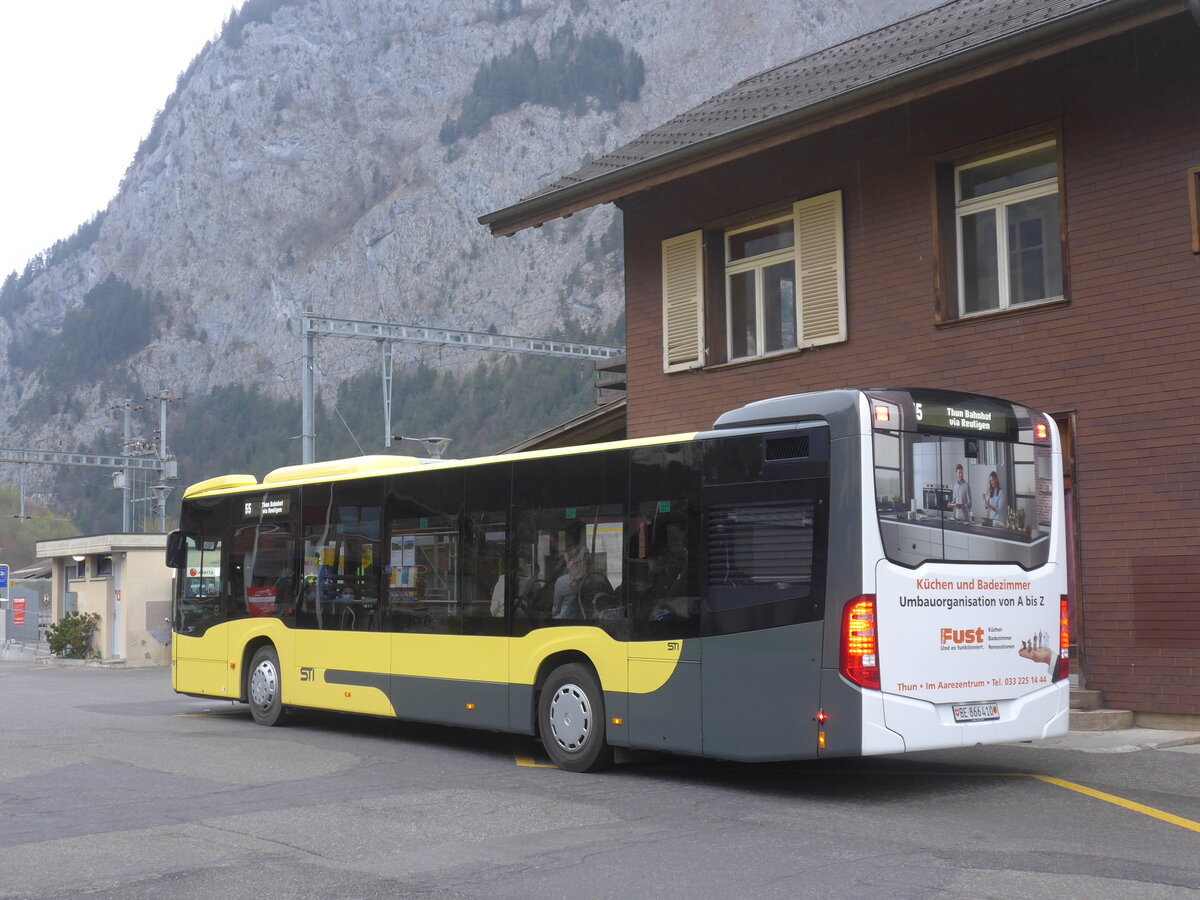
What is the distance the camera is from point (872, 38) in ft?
60.3

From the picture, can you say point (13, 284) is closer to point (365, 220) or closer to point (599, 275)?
point (365, 220)

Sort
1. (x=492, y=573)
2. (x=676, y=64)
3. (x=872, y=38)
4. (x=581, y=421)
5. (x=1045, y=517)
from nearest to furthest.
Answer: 1. (x=1045, y=517)
2. (x=492, y=573)
3. (x=872, y=38)
4. (x=581, y=421)
5. (x=676, y=64)

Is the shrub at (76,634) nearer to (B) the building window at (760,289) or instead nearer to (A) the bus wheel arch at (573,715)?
(B) the building window at (760,289)

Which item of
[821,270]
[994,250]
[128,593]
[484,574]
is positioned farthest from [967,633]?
[128,593]

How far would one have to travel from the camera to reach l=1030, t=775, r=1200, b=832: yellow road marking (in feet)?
27.1

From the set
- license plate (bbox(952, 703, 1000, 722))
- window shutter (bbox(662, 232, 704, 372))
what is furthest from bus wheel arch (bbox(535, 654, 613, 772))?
window shutter (bbox(662, 232, 704, 372))

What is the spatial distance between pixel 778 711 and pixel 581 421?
12394 millimetres

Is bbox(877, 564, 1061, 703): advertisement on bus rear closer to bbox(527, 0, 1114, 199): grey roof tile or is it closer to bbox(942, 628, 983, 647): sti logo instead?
bbox(942, 628, 983, 647): sti logo

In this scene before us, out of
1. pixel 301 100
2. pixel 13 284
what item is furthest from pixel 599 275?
pixel 13 284

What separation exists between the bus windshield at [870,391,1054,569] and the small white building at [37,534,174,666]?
27.0 meters

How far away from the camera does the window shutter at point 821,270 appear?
15.7 m

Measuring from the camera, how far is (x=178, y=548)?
1688 cm

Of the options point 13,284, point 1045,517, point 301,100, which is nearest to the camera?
point 1045,517

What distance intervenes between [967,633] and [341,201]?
16550 centimetres
